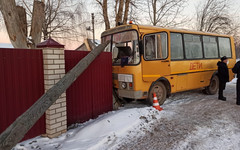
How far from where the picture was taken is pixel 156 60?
563cm

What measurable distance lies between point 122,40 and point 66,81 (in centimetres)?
296

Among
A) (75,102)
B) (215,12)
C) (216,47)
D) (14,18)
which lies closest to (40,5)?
(14,18)

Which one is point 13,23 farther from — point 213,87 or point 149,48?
point 213,87

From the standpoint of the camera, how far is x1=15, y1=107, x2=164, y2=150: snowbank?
345 centimetres

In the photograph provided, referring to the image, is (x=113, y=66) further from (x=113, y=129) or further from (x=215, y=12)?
(x=215, y=12)

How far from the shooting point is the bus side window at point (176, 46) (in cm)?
631

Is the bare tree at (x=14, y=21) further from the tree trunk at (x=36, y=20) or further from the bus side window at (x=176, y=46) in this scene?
the bus side window at (x=176, y=46)

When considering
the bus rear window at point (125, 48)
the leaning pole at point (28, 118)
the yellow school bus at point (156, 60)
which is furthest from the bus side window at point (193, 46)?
the leaning pole at point (28, 118)

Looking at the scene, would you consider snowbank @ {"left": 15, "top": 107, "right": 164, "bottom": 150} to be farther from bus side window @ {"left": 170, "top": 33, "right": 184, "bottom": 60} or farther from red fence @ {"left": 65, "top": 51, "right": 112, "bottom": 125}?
bus side window @ {"left": 170, "top": 33, "right": 184, "bottom": 60}

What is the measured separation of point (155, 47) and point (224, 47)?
5.00 meters

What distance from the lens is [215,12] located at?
23000 mm

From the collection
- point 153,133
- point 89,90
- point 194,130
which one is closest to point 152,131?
point 153,133

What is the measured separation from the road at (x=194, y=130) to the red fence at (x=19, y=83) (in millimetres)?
2054

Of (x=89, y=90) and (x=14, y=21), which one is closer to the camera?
(x=89, y=90)
